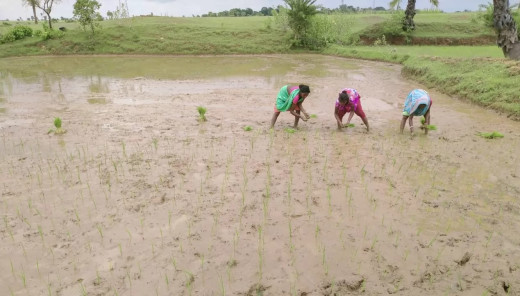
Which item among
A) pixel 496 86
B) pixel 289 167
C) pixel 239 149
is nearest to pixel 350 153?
pixel 289 167

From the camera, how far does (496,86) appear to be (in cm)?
969

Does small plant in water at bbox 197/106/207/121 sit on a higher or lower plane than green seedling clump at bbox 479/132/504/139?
higher

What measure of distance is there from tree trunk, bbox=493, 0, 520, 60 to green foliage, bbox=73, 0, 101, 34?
20.6 meters

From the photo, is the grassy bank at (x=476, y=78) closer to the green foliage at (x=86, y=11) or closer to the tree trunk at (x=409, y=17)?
the tree trunk at (x=409, y=17)

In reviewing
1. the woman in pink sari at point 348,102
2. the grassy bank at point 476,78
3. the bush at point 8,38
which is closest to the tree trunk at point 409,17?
the grassy bank at point 476,78

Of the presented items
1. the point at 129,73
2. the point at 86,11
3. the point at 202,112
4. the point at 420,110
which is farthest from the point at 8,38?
the point at 420,110

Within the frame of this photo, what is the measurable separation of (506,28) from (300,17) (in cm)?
1314

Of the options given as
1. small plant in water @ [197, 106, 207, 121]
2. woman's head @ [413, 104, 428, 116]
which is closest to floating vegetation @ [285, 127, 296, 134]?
small plant in water @ [197, 106, 207, 121]

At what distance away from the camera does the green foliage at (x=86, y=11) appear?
71.9 feet

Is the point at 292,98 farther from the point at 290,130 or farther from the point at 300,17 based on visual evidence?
the point at 300,17

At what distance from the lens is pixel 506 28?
40.0 feet

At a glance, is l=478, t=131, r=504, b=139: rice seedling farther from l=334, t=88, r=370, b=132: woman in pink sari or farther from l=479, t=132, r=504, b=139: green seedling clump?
l=334, t=88, r=370, b=132: woman in pink sari

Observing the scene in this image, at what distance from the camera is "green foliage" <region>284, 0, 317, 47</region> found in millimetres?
23031

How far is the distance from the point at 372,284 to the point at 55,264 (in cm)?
282
